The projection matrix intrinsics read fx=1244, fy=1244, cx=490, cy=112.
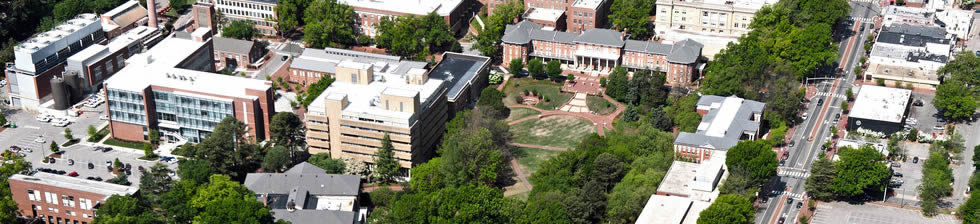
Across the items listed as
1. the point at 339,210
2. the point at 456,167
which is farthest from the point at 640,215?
the point at 339,210

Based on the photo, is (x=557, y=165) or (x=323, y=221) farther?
(x=557, y=165)

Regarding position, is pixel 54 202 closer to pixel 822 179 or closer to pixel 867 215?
pixel 822 179

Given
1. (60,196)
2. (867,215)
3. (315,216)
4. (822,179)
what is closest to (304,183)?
(315,216)

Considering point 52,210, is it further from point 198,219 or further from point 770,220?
point 770,220

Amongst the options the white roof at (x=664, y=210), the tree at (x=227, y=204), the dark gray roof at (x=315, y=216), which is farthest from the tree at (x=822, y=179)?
the tree at (x=227, y=204)

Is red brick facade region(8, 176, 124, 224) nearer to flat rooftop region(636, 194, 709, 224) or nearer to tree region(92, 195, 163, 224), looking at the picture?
tree region(92, 195, 163, 224)

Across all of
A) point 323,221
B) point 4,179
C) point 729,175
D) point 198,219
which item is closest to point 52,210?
point 4,179
